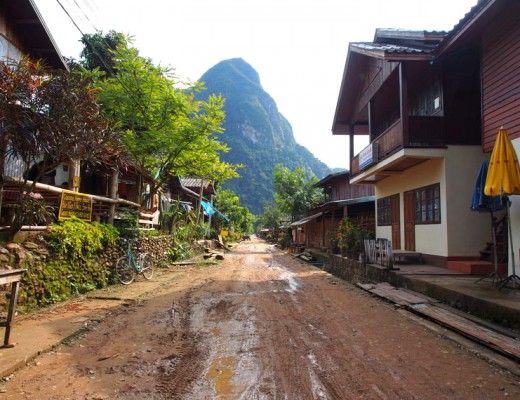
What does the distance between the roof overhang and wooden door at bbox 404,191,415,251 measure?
99cm

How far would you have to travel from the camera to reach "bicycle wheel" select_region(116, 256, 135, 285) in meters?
10.3

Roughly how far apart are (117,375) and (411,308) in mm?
5395

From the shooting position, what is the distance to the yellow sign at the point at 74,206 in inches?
332

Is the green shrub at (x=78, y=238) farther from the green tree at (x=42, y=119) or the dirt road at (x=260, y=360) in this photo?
the dirt road at (x=260, y=360)

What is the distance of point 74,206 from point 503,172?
893 cm

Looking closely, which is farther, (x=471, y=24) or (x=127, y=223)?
(x=127, y=223)

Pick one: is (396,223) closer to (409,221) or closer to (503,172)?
(409,221)

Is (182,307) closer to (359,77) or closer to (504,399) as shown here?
(504,399)

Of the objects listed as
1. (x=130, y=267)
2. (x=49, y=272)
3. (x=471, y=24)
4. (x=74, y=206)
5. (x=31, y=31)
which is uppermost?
(x=31, y=31)

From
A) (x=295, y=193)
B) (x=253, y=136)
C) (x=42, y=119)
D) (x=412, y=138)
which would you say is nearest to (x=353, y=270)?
(x=412, y=138)

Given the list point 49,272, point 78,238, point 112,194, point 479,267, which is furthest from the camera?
point 112,194

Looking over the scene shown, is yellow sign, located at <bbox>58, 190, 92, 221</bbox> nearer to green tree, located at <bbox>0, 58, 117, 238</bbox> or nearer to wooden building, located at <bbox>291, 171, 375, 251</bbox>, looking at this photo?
green tree, located at <bbox>0, 58, 117, 238</bbox>

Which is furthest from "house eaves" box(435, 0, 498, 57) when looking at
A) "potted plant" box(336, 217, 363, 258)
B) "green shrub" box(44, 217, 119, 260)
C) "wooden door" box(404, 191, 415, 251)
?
"green shrub" box(44, 217, 119, 260)

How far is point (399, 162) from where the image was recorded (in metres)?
12.2
